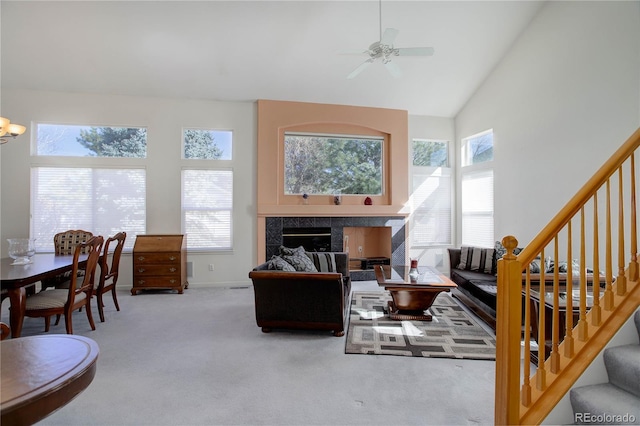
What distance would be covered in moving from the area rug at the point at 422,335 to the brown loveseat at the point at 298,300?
32 centimetres

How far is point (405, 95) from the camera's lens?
540 centimetres

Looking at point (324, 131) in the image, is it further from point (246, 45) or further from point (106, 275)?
point (106, 275)

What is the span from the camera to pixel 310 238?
5508mm

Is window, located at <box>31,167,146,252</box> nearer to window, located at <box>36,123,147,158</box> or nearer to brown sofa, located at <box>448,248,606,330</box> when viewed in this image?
window, located at <box>36,123,147,158</box>

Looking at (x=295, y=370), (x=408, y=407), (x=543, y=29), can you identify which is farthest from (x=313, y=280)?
(x=543, y=29)

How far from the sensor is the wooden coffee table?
329 centimetres

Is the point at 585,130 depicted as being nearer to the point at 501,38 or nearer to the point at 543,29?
the point at 543,29

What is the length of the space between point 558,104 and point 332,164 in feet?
11.0

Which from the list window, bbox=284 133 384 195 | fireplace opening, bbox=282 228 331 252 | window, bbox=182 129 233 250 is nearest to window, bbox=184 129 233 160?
window, bbox=182 129 233 250

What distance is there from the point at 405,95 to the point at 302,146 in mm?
2052

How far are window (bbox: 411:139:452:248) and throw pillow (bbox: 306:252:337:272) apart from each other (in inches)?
97.9

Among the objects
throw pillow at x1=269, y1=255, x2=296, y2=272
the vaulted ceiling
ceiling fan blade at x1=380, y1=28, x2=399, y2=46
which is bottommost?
throw pillow at x1=269, y1=255, x2=296, y2=272

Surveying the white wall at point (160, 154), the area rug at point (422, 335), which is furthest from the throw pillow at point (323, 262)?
the white wall at point (160, 154)

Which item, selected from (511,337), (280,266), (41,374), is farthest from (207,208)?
(511,337)
